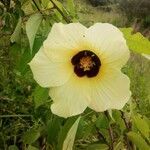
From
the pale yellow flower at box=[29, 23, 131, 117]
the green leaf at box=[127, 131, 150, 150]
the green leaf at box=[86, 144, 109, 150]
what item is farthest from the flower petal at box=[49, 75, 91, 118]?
the green leaf at box=[86, 144, 109, 150]

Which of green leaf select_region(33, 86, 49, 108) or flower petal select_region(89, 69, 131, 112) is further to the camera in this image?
green leaf select_region(33, 86, 49, 108)

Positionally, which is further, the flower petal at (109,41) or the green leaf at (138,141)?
the green leaf at (138,141)

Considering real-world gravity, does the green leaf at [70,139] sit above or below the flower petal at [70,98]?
below

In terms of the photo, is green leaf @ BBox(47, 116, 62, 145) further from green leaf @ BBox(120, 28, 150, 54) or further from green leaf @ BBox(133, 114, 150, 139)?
green leaf @ BBox(120, 28, 150, 54)

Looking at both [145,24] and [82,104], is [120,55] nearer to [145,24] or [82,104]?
[82,104]

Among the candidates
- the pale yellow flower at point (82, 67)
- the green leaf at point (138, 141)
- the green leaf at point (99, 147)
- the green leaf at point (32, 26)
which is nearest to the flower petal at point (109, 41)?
the pale yellow flower at point (82, 67)

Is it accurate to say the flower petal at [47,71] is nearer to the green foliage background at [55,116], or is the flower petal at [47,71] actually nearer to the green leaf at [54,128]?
the green foliage background at [55,116]

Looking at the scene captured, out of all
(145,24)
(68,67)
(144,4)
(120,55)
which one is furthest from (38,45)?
(144,4)

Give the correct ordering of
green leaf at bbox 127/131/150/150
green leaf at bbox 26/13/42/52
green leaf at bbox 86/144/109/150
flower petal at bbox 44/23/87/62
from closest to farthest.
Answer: flower petal at bbox 44/23/87/62, green leaf at bbox 26/13/42/52, green leaf at bbox 127/131/150/150, green leaf at bbox 86/144/109/150
